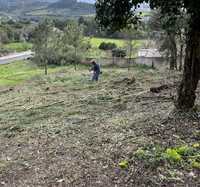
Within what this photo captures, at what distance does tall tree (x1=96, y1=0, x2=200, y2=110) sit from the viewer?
950 centimetres

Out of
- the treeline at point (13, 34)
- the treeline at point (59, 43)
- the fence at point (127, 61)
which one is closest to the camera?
the fence at point (127, 61)

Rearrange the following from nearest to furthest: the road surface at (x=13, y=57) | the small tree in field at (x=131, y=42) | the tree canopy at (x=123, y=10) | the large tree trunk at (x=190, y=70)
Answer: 1. the tree canopy at (x=123, y=10)
2. the large tree trunk at (x=190, y=70)
3. the small tree in field at (x=131, y=42)
4. the road surface at (x=13, y=57)

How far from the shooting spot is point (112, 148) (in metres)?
8.87

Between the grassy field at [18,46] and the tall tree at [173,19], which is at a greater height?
the tall tree at [173,19]

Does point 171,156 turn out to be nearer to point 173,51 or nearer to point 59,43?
point 173,51

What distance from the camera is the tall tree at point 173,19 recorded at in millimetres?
9500

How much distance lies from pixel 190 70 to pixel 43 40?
43025 mm

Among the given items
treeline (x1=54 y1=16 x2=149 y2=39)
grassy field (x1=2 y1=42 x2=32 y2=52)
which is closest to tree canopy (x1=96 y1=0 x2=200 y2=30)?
treeline (x1=54 y1=16 x2=149 y2=39)

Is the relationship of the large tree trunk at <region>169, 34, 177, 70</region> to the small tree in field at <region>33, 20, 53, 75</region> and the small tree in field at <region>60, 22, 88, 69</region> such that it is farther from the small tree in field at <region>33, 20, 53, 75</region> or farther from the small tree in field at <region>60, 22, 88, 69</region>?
the small tree in field at <region>33, 20, 53, 75</region>

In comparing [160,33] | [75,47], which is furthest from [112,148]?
[75,47]

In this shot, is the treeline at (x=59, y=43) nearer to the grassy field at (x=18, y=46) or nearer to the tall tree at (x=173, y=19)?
the grassy field at (x=18, y=46)

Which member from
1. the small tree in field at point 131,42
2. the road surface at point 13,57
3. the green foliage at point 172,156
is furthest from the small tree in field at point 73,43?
the green foliage at point 172,156

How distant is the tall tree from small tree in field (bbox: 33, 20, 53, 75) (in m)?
41.8

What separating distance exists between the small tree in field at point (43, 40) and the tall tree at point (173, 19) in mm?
41815
